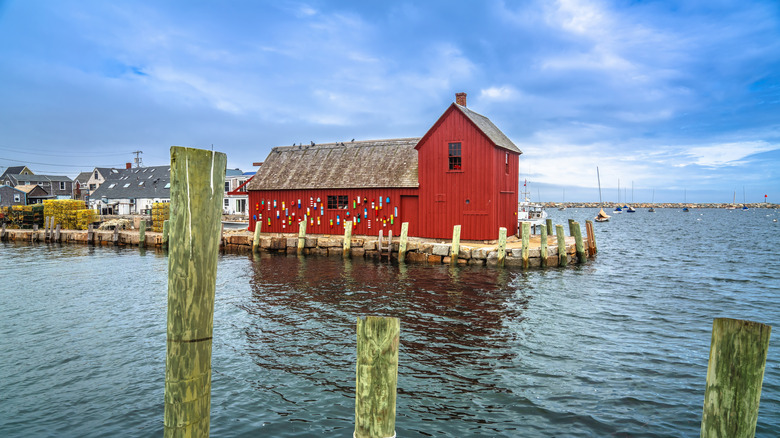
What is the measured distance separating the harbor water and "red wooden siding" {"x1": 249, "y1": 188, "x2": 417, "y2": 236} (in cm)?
Result: 652

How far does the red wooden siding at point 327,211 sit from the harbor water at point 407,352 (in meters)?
6.52

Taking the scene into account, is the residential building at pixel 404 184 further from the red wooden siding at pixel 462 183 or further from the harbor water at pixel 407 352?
the harbor water at pixel 407 352

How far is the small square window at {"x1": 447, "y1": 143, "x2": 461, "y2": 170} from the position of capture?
22.7 m

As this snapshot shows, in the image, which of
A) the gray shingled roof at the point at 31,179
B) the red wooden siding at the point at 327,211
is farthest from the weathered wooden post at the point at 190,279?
the gray shingled roof at the point at 31,179

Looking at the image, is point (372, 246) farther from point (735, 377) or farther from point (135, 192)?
point (135, 192)

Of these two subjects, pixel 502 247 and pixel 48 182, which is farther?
pixel 48 182

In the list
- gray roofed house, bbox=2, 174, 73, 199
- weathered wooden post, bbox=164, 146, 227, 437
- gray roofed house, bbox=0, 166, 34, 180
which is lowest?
weathered wooden post, bbox=164, 146, 227, 437

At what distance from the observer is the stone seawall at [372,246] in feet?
65.8

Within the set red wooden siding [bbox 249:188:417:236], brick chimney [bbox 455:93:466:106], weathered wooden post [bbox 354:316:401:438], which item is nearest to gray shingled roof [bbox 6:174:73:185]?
red wooden siding [bbox 249:188:417:236]

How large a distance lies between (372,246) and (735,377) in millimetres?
19572

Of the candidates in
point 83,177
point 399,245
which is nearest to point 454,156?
point 399,245

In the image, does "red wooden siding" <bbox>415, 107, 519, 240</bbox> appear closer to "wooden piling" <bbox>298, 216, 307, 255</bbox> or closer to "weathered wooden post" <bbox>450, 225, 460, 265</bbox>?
"weathered wooden post" <bbox>450, 225, 460, 265</bbox>

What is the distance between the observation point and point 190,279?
138 inches

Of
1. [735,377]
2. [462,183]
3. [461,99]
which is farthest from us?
[461,99]
